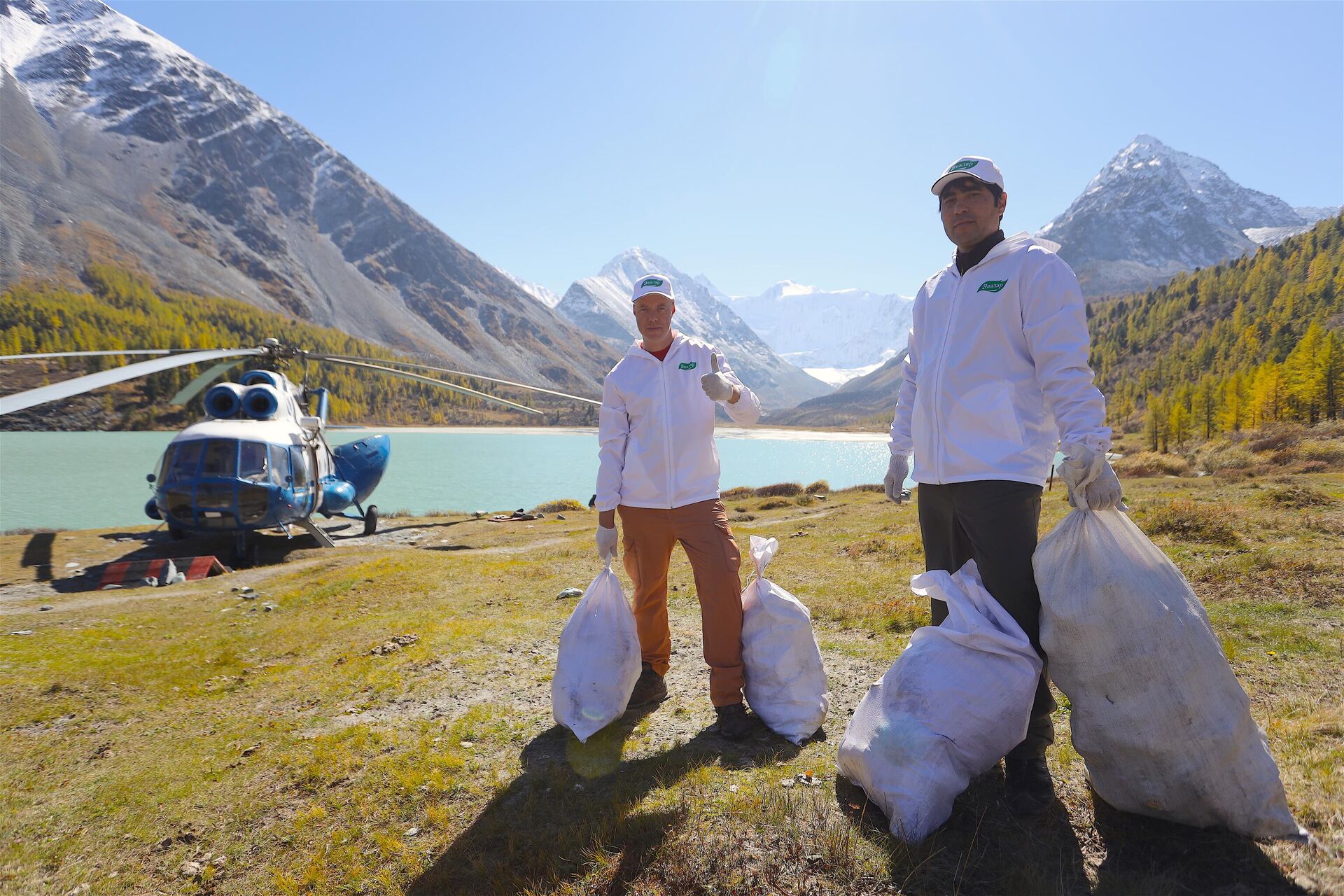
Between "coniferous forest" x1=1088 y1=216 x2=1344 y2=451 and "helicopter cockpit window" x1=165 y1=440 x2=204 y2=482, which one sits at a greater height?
"coniferous forest" x1=1088 y1=216 x2=1344 y2=451

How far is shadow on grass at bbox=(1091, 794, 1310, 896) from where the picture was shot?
2391 millimetres

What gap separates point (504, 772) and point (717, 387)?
2787mm

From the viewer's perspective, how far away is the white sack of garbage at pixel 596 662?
414cm

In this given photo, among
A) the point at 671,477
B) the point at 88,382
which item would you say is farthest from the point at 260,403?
the point at 671,477

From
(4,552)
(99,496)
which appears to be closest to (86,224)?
(99,496)

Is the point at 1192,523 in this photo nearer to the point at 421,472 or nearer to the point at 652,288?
the point at 652,288

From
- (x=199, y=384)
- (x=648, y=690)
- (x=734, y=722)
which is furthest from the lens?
(x=199, y=384)

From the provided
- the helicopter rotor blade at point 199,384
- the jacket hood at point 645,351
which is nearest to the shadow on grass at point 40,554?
the helicopter rotor blade at point 199,384

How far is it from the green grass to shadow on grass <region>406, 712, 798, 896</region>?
0.02 m

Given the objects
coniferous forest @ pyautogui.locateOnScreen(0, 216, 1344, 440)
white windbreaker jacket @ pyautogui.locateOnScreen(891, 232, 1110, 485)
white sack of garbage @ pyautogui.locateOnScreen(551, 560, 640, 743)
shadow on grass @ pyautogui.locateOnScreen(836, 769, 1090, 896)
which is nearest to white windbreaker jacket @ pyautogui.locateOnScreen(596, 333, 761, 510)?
white sack of garbage @ pyautogui.locateOnScreen(551, 560, 640, 743)

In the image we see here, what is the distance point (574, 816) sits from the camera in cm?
333

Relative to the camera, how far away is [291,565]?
1333 cm

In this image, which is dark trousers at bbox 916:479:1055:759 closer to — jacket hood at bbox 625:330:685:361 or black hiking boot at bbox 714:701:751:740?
black hiking boot at bbox 714:701:751:740

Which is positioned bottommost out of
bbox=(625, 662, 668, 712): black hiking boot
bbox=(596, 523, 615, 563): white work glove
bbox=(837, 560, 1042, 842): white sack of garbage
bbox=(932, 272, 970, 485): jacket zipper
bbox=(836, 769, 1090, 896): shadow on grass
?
bbox=(625, 662, 668, 712): black hiking boot
